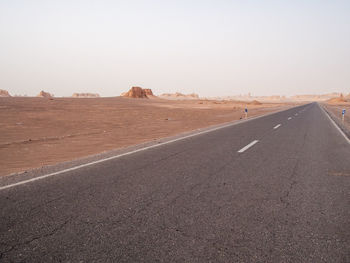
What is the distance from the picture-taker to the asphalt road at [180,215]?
2.76 m

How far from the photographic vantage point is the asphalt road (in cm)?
276

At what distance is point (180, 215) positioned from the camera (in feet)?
11.8

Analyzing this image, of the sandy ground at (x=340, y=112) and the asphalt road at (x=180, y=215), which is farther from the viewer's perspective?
the sandy ground at (x=340, y=112)

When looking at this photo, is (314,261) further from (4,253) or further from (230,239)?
(4,253)

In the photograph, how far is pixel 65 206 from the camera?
390cm

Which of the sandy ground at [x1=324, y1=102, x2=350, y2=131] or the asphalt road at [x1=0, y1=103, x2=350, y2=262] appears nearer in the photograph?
the asphalt road at [x1=0, y1=103, x2=350, y2=262]

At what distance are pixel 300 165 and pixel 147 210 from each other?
4.40 m

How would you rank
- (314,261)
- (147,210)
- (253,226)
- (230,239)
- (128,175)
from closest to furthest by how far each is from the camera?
(314,261), (230,239), (253,226), (147,210), (128,175)

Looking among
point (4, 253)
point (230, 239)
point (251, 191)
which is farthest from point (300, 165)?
point (4, 253)

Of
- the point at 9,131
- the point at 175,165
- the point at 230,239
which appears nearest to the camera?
the point at 230,239

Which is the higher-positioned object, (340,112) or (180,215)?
(180,215)

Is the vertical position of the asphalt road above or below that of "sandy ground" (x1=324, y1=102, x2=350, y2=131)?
above

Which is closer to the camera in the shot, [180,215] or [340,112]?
[180,215]

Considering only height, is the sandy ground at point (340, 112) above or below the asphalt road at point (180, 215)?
below
